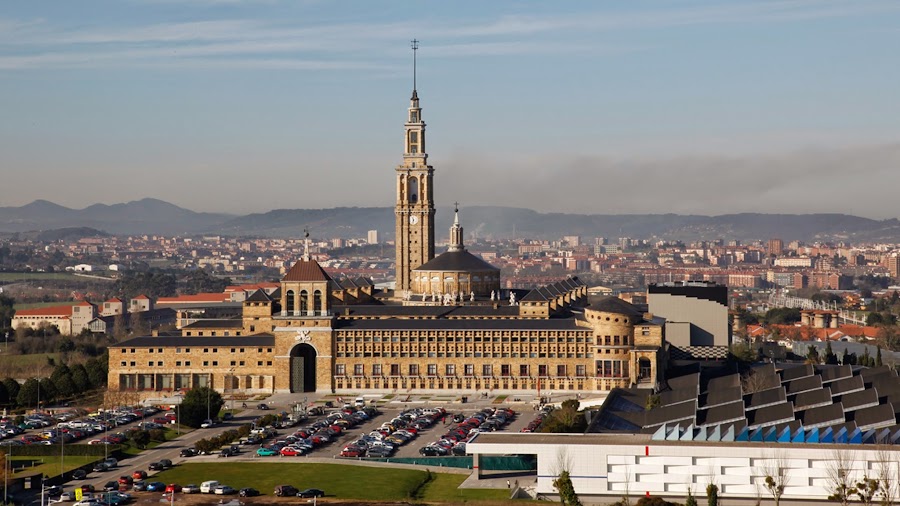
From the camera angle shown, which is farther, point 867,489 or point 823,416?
point 823,416

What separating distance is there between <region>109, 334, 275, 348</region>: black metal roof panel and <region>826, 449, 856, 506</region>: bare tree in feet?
149

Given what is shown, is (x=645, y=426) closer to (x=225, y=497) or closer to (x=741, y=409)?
(x=741, y=409)

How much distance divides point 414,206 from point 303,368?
2861 cm

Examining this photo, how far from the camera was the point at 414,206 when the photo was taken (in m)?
120

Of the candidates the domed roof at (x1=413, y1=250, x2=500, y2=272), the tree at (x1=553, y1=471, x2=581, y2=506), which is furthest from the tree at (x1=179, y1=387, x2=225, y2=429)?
the domed roof at (x1=413, y1=250, x2=500, y2=272)

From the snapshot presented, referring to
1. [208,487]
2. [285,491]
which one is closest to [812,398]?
[285,491]

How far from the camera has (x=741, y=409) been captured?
223ft

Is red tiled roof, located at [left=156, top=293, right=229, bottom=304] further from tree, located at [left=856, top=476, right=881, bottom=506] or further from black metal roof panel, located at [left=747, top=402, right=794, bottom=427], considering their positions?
tree, located at [left=856, top=476, right=881, bottom=506]

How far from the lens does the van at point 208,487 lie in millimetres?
60819

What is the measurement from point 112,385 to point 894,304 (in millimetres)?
126074

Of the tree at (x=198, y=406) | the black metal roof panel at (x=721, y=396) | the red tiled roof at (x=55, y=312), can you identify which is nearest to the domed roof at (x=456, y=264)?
the tree at (x=198, y=406)

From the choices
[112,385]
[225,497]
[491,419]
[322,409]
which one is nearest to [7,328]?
[112,385]

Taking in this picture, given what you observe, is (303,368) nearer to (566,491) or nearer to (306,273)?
(306,273)

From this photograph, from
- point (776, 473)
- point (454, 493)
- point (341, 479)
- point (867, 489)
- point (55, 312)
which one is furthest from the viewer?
point (55, 312)
